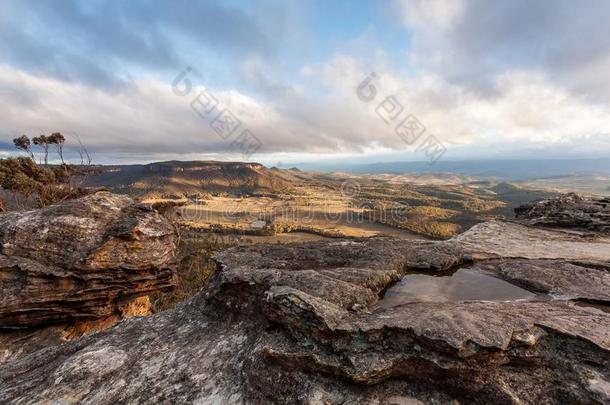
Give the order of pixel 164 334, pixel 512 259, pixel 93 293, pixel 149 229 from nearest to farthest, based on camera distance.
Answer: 1. pixel 164 334
2. pixel 512 259
3. pixel 93 293
4. pixel 149 229

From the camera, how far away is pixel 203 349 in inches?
483

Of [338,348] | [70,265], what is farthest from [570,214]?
[70,265]

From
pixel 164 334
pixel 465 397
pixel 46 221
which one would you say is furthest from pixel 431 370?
pixel 46 221

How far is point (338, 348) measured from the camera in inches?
409

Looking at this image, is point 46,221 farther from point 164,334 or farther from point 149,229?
point 164,334

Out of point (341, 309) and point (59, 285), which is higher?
point (341, 309)

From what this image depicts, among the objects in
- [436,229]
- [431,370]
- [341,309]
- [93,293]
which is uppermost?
[341,309]

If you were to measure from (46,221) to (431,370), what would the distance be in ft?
76.3

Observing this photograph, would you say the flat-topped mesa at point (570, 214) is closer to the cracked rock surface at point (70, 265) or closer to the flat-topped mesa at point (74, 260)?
the flat-topped mesa at point (74, 260)

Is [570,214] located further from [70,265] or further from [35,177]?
[35,177]

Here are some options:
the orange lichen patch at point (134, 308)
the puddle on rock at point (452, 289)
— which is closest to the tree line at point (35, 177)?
the orange lichen patch at point (134, 308)

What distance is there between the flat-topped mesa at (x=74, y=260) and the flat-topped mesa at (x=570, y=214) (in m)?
31.2

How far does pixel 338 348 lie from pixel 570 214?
27.7 m

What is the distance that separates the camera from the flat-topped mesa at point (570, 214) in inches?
1043
